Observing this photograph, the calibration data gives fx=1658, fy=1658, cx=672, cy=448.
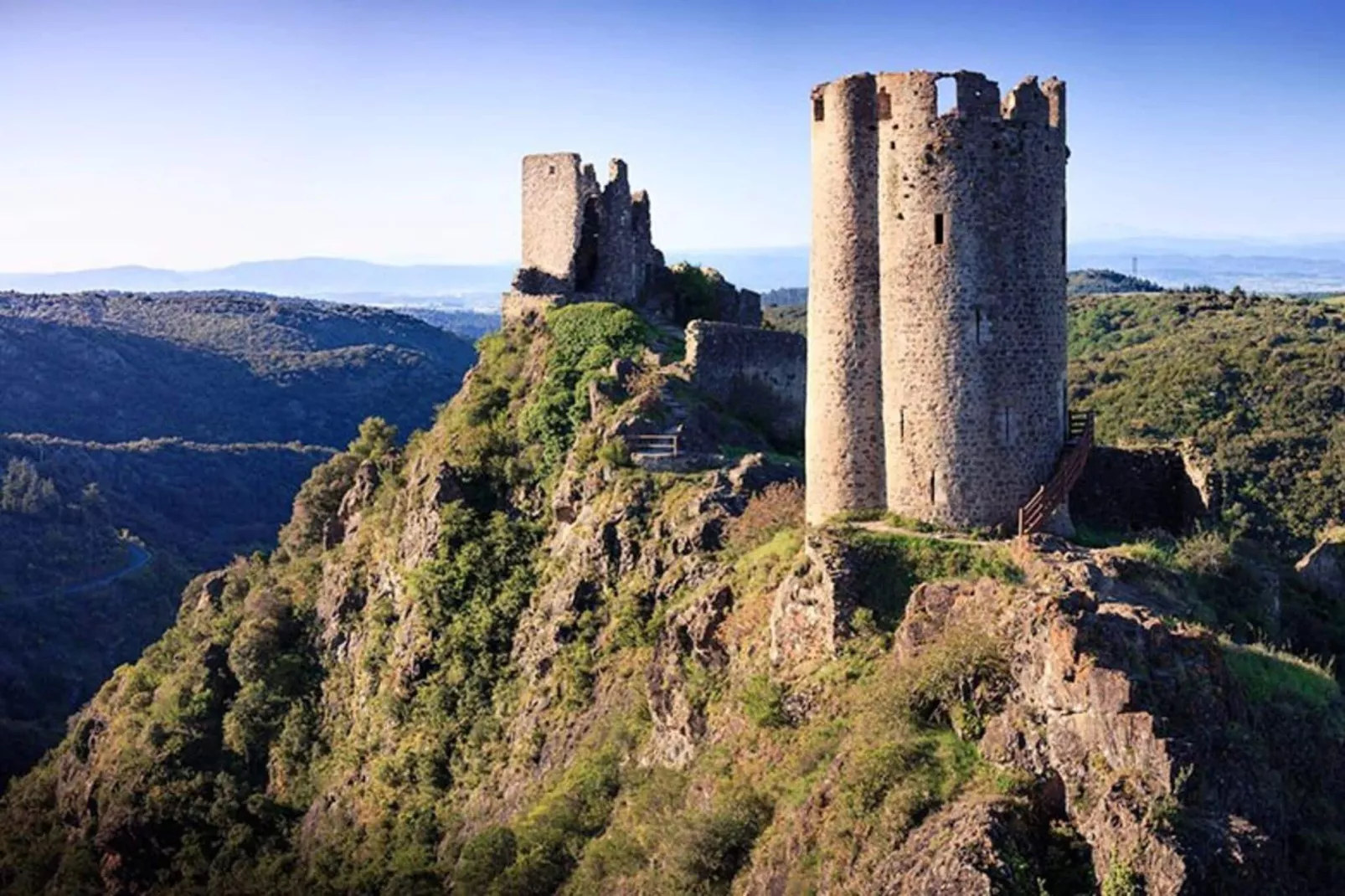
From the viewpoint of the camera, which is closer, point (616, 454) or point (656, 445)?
point (616, 454)

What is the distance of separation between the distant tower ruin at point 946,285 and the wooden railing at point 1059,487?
20 cm

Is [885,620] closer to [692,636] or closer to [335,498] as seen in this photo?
[692,636]

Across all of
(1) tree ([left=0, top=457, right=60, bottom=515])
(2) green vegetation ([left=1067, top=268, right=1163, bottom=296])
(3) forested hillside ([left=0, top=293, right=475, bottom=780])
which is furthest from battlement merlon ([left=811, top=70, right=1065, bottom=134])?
(2) green vegetation ([left=1067, top=268, right=1163, bottom=296])

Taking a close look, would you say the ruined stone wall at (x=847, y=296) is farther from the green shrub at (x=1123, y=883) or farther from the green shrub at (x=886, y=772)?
the green shrub at (x=1123, y=883)

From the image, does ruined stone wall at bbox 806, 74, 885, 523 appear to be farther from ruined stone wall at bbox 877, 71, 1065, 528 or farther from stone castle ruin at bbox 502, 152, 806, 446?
stone castle ruin at bbox 502, 152, 806, 446

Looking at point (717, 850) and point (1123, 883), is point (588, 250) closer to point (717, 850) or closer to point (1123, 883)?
→ point (717, 850)

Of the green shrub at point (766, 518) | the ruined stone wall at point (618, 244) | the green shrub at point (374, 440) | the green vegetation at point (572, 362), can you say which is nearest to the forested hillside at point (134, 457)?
the green shrub at point (374, 440)

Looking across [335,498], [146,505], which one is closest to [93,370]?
[146,505]

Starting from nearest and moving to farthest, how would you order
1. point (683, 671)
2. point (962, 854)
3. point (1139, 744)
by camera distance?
point (962, 854)
point (1139, 744)
point (683, 671)

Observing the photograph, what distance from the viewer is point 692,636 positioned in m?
25.0

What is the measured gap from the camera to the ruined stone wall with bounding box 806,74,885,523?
23781mm

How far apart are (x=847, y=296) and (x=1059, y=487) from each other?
Result: 13.4ft

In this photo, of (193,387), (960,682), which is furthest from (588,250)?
(193,387)

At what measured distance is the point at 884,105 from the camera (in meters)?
23.6
